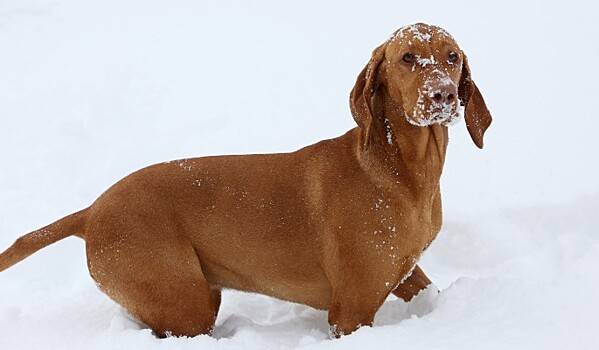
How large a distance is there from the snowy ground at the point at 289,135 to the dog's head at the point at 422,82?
→ 902 mm

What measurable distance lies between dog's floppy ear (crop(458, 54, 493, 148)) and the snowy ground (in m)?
0.73

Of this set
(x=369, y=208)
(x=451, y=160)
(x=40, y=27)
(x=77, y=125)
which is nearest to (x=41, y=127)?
(x=77, y=125)

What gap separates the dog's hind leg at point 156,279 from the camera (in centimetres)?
371

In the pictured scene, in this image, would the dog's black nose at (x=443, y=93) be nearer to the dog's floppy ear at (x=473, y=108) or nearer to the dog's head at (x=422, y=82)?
the dog's head at (x=422, y=82)

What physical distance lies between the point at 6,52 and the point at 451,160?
5.84 metres

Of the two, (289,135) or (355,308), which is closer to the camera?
(355,308)

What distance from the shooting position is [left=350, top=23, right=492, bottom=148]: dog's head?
3193mm

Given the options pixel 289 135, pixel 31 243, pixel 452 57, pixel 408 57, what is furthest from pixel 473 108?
pixel 289 135

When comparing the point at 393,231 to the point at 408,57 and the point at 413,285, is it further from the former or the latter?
the point at 408,57

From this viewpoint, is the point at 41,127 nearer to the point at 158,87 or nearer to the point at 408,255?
the point at 158,87

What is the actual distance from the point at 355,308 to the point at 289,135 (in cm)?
300

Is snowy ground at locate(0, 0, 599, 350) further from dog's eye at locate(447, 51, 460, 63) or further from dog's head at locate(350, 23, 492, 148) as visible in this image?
dog's eye at locate(447, 51, 460, 63)

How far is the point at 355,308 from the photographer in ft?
12.0

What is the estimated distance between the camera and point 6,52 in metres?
9.00
